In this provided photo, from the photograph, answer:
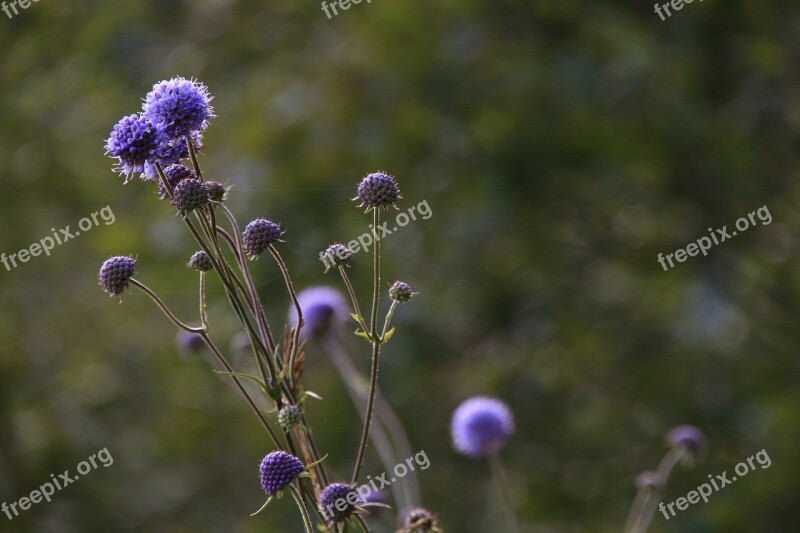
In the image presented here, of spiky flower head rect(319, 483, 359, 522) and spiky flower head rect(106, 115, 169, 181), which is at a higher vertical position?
spiky flower head rect(106, 115, 169, 181)

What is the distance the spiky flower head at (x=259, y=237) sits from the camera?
1.73m

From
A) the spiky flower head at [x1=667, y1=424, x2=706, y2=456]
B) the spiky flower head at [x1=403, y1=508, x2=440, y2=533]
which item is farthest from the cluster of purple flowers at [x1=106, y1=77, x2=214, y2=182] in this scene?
the spiky flower head at [x1=667, y1=424, x2=706, y2=456]

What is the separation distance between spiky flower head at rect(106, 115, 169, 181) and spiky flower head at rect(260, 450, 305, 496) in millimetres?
571

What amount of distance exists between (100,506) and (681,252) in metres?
4.68

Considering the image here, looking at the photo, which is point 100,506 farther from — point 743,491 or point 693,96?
point 693,96

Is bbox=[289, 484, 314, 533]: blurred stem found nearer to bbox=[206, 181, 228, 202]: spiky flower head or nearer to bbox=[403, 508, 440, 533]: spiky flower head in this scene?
bbox=[403, 508, 440, 533]: spiky flower head

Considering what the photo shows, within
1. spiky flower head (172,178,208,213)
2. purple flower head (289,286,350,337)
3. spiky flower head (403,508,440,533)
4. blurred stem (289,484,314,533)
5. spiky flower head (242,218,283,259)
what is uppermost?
purple flower head (289,286,350,337)

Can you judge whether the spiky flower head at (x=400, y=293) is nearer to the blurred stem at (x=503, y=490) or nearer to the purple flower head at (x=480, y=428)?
the blurred stem at (x=503, y=490)

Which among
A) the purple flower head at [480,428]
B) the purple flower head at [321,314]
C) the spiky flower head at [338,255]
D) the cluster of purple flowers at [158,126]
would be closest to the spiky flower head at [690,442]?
the purple flower head at [480,428]

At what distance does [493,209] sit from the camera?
5691 mm

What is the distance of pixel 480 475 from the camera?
6.50 m

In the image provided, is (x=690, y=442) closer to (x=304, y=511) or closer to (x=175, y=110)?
(x=304, y=511)

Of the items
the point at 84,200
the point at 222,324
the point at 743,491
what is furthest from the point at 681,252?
the point at 84,200

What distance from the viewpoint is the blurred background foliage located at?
18.0 ft
